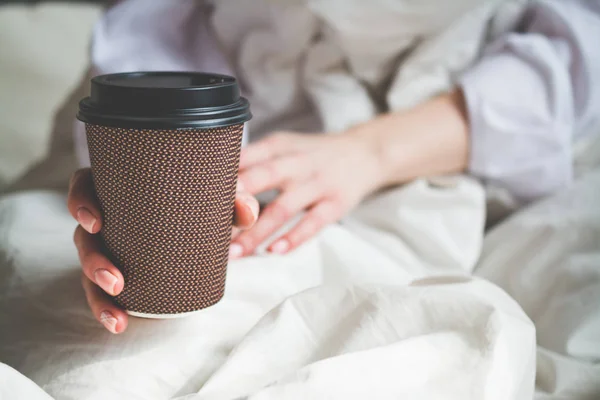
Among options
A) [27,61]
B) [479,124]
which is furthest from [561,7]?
[27,61]

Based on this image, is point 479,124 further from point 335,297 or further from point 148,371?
point 148,371

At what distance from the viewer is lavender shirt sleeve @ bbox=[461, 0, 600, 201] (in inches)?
30.0

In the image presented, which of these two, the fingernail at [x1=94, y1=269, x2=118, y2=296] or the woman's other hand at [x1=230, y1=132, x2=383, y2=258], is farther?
the woman's other hand at [x1=230, y1=132, x2=383, y2=258]

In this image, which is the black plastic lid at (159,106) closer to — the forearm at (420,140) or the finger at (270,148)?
the finger at (270,148)

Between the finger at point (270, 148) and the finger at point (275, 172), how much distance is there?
0.01 metres

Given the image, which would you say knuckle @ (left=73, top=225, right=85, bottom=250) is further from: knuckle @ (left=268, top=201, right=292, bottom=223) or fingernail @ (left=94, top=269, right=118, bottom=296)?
knuckle @ (left=268, top=201, right=292, bottom=223)

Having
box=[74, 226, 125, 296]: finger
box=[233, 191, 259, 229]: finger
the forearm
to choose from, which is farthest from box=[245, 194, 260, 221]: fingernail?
the forearm

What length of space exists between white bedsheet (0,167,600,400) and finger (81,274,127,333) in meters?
0.03

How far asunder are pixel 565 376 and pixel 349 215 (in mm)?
304

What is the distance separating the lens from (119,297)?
0.44 m

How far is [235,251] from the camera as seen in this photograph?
22.7 inches

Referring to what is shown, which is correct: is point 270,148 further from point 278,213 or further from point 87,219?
point 87,219

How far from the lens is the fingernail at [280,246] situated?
59cm

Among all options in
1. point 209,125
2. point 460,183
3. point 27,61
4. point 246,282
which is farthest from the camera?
point 27,61
